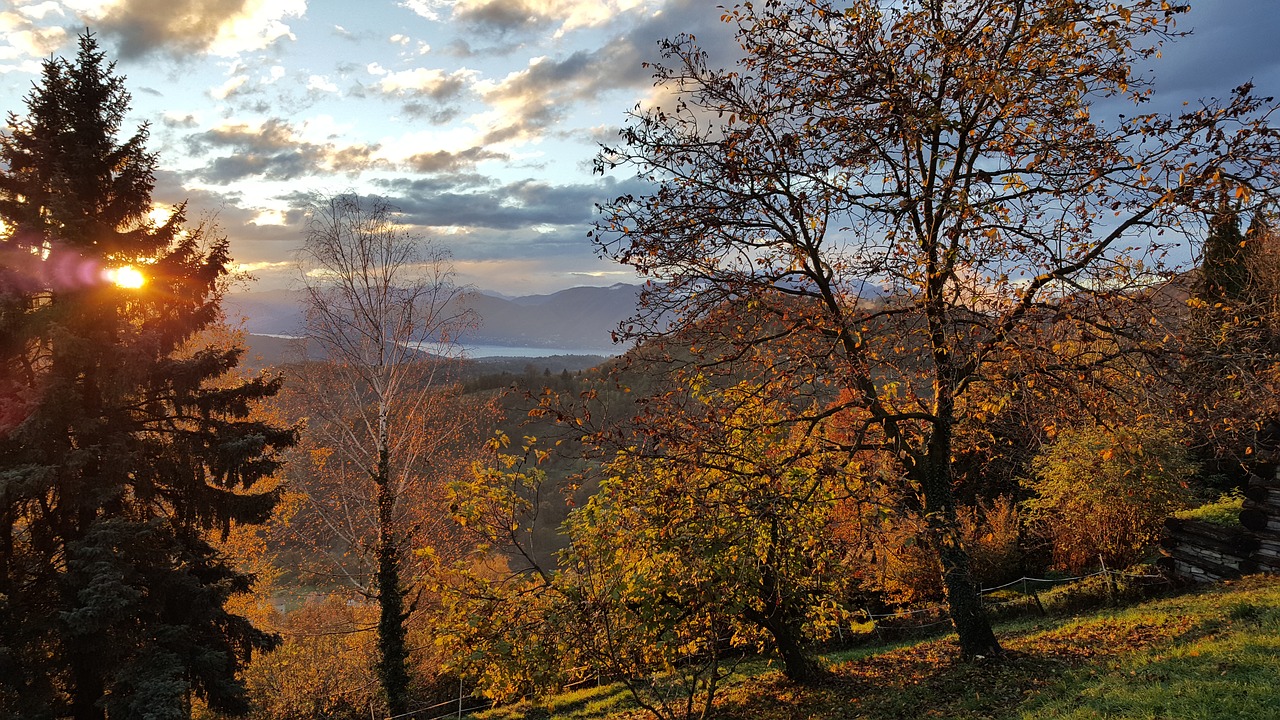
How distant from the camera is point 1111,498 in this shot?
1733cm

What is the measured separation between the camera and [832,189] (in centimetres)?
776

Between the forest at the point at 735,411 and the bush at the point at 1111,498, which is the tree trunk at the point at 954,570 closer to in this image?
the forest at the point at 735,411

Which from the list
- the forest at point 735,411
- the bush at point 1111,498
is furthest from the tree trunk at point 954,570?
the bush at point 1111,498

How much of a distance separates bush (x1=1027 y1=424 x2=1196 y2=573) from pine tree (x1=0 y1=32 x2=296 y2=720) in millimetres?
20270

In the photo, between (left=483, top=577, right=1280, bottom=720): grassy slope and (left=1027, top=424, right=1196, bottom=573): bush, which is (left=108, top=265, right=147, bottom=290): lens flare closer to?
(left=483, top=577, right=1280, bottom=720): grassy slope

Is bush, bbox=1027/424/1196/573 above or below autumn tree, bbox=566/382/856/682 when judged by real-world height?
below

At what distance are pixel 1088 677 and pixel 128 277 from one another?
18.4m

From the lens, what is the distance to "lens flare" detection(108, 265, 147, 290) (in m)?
12.2

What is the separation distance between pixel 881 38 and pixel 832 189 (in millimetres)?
2601

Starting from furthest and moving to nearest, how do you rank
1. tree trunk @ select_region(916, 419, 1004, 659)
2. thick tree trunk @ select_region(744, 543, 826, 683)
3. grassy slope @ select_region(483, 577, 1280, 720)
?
thick tree trunk @ select_region(744, 543, 826, 683) < tree trunk @ select_region(916, 419, 1004, 659) < grassy slope @ select_region(483, 577, 1280, 720)

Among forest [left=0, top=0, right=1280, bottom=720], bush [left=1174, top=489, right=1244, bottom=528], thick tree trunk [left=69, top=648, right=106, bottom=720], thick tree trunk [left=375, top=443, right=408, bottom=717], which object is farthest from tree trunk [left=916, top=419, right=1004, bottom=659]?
thick tree trunk [left=69, top=648, right=106, bottom=720]

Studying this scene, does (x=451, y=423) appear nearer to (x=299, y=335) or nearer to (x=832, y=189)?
(x=299, y=335)

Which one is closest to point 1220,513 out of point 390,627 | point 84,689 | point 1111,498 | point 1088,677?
point 1111,498

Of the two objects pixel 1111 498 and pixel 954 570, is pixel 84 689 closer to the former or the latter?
pixel 954 570
